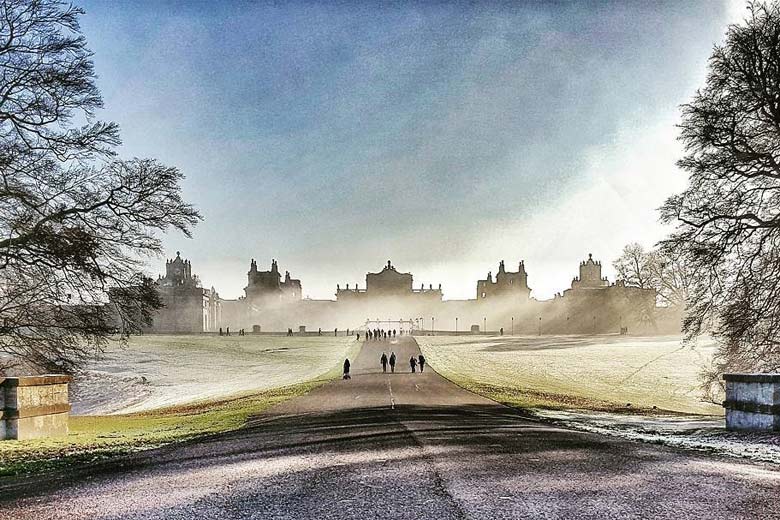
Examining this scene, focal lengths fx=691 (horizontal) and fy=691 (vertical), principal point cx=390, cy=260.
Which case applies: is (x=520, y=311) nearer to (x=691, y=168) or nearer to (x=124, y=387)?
(x=124, y=387)

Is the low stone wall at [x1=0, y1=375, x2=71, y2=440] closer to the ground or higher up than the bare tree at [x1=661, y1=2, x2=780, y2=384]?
closer to the ground

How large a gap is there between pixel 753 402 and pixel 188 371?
5079cm

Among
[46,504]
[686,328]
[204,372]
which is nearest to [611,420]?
[686,328]

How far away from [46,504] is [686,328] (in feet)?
70.4

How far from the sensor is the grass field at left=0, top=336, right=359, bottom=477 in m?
14.9

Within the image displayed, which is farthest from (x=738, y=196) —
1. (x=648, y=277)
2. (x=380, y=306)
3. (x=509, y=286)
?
(x=380, y=306)

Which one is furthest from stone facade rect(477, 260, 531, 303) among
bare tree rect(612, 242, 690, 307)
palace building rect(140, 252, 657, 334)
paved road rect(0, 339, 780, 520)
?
paved road rect(0, 339, 780, 520)

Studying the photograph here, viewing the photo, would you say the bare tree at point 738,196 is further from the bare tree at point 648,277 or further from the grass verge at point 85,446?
the bare tree at point 648,277

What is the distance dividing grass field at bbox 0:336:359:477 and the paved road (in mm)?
2095

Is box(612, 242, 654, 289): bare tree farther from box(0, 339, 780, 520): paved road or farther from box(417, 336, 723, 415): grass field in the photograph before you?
box(0, 339, 780, 520): paved road

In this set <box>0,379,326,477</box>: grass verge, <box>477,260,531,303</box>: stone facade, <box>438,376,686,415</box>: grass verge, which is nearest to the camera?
<box>0,379,326,477</box>: grass verge

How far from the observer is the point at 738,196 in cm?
2242

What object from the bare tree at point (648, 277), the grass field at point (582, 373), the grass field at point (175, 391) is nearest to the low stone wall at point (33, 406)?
the grass field at point (175, 391)

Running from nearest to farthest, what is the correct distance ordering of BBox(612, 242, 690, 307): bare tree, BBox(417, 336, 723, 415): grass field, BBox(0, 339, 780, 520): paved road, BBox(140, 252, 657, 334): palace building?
1. BBox(0, 339, 780, 520): paved road
2. BBox(417, 336, 723, 415): grass field
3. BBox(612, 242, 690, 307): bare tree
4. BBox(140, 252, 657, 334): palace building
